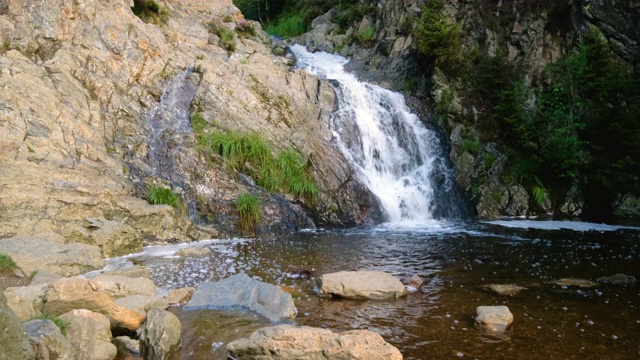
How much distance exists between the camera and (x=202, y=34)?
22.5 metres

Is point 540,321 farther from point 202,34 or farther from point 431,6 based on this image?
point 431,6

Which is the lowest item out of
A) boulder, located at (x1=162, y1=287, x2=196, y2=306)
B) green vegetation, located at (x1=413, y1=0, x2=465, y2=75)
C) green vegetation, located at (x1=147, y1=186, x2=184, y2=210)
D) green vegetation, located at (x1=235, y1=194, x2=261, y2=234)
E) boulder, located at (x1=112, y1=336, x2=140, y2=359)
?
boulder, located at (x1=112, y1=336, x2=140, y2=359)

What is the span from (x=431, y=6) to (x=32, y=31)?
60.3 feet

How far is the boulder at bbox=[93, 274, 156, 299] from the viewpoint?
7.37 metres

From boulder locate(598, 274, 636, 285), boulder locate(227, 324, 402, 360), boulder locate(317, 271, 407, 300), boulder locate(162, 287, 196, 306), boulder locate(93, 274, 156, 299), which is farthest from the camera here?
boulder locate(598, 274, 636, 285)

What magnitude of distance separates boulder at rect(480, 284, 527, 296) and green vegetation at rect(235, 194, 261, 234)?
7.72m

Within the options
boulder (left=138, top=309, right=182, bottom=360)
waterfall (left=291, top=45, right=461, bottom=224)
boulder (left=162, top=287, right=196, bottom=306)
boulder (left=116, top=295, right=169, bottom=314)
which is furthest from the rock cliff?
boulder (left=138, top=309, right=182, bottom=360)

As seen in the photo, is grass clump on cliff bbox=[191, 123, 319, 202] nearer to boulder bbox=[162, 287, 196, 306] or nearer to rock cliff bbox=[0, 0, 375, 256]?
rock cliff bbox=[0, 0, 375, 256]

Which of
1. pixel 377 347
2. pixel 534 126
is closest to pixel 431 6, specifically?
pixel 534 126

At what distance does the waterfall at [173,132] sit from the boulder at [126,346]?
8.67 metres

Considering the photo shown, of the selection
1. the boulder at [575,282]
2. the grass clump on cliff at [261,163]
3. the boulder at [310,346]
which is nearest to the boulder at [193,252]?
the grass clump on cliff at [261,163]

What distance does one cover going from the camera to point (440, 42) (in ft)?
78.4

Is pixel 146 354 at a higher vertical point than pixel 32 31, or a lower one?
lower

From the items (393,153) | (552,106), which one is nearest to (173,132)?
(393,153)
